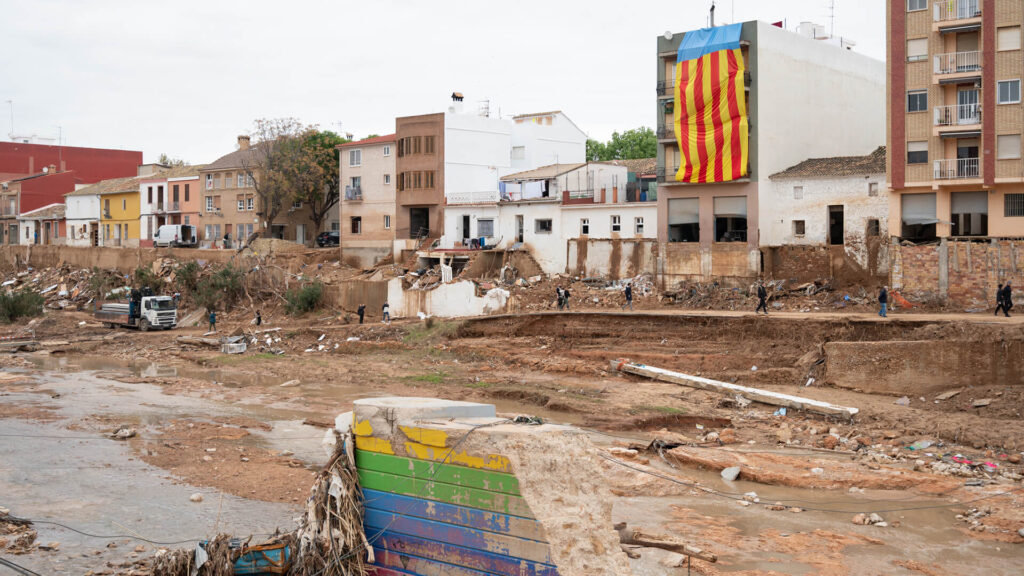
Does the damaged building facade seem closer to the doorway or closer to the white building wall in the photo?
the doorway

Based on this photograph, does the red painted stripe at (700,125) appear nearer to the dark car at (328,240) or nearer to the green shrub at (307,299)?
the green shrub at (307,299)

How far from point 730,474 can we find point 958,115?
2415 cm

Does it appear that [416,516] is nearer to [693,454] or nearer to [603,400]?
[693,454]

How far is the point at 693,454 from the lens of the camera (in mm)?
21750

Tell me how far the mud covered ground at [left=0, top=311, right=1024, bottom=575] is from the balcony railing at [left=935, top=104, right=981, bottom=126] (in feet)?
32.2

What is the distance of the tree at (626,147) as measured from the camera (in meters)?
80.9

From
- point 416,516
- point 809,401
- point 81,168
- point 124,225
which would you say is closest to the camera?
point 416,516

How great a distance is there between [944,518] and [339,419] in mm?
13167

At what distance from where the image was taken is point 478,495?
963 centimetres

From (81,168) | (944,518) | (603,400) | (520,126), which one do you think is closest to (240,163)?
(520,126)

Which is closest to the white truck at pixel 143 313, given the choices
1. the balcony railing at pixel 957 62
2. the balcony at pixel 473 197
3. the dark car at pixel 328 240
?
the dark car at pixel 328 240

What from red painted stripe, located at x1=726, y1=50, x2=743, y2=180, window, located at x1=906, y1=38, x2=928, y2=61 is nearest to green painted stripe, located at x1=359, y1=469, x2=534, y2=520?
window, located at x1=906, y1=38, x2=928, y2=61

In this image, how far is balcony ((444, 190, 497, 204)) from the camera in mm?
54125

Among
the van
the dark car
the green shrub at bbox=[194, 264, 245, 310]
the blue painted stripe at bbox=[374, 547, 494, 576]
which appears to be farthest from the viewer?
the van
